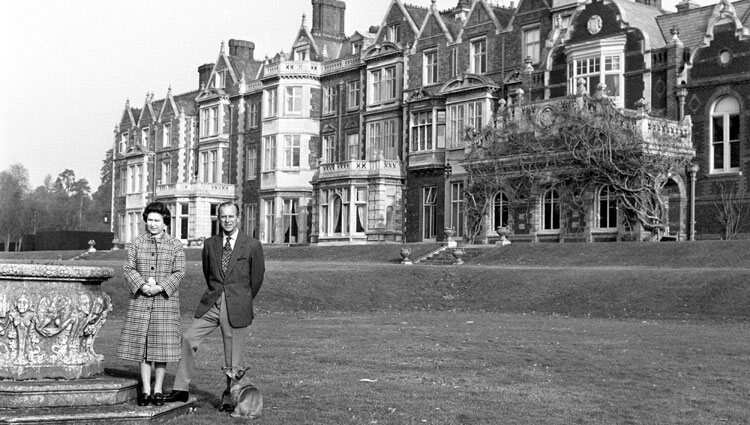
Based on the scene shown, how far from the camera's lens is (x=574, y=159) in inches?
1497

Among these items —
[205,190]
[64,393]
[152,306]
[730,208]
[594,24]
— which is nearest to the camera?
[64,393]

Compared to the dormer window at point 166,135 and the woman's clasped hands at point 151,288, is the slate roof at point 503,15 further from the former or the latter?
the woman's clasped hands at point 151,288

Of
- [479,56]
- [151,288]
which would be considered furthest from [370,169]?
[151,288]

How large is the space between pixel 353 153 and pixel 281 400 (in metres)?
43.7

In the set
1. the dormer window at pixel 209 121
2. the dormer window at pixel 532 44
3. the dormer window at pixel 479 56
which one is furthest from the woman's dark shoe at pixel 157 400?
the dormer window at pixel 209 121

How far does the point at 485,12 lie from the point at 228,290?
3859cm

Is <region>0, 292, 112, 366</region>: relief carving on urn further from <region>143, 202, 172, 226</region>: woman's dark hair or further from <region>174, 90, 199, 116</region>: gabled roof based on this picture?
<region>174, 90, 199, 116</region>: gabled roof

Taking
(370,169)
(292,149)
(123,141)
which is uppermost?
(123,141)

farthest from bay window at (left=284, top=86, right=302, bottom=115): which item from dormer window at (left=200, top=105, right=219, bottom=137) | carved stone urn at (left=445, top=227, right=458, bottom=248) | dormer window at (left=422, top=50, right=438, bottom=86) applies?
carved stone urn at (left=445, top=227, right=458, bottom=248)

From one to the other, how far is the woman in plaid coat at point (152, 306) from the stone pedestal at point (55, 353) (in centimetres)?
29

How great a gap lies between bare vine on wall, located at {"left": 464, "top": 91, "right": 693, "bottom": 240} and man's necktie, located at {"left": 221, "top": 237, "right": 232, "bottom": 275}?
1065 inches

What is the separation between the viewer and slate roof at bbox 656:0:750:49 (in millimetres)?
38375

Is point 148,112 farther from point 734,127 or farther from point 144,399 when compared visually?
point 144,399

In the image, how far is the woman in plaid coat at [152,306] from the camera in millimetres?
10234
